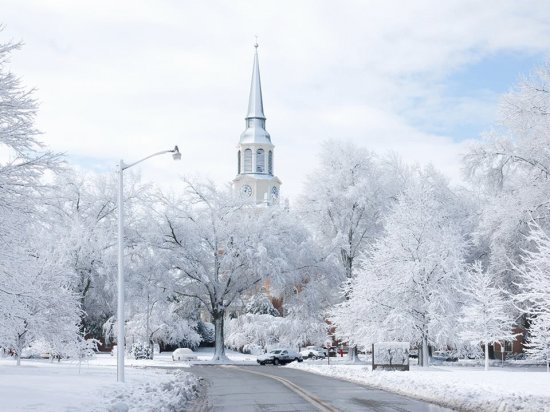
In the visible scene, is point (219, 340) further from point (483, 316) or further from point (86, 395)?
point (86, 395)

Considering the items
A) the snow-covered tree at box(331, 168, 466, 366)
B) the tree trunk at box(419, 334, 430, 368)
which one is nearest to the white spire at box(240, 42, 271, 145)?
the snow-covered tree at box(331, 168, 466, 366)

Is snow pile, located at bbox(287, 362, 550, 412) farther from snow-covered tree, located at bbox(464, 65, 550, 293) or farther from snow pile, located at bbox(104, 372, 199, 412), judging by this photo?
snow-covered tree, located at bbox(464, 65, 550, 293)

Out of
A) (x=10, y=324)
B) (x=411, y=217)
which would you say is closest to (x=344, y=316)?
(x=411, y=217)

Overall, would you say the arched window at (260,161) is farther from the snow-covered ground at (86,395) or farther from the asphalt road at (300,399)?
the snow-covered ground at (86,395)

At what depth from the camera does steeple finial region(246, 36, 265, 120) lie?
4269 inches

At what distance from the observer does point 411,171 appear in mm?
59688

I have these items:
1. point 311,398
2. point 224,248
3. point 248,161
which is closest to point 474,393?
point 311,398

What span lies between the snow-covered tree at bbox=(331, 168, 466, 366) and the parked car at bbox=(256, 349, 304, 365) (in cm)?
990

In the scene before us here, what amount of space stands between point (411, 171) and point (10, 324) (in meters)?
43.1

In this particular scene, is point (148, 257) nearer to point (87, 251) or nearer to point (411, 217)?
point (87, 251)

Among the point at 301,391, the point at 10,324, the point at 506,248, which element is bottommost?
the point at 301,391

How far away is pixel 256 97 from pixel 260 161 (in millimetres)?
9126

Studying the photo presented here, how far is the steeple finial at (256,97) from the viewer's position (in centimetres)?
10844

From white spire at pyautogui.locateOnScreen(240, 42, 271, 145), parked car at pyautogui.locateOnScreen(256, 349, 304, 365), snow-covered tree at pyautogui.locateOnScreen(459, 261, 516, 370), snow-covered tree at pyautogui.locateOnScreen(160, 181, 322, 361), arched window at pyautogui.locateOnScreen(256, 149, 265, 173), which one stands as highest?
white spire at pyautogui.locateOnScreen(240, 42, 271, 145)
